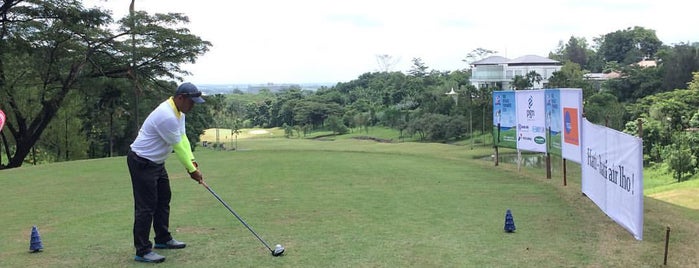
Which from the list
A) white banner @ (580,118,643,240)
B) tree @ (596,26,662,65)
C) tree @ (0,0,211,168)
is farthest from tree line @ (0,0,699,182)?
tree @ (596,26,662,65)

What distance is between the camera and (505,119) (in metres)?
15.0

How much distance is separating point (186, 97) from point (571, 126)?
770cm

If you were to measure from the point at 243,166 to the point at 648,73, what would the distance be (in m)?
68.2

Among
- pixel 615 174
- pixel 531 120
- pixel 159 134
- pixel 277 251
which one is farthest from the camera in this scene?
pixel 531 120

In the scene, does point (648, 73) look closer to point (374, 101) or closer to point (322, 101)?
point (374, 101)

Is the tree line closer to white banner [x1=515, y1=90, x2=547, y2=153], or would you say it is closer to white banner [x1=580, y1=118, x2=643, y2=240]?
white banner [x1=515, y1=90, x2=547, y2=153]

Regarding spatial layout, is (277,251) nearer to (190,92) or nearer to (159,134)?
(159,134)

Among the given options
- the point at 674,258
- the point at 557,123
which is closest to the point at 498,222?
Answer: the point at 674,258

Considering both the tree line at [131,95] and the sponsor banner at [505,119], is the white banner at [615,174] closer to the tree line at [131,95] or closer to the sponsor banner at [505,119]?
the sponsor banner at [505,119]

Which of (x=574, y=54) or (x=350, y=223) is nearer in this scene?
(x=350, y=223)

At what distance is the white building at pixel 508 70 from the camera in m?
94.8

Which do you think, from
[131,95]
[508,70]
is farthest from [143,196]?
[508,70]

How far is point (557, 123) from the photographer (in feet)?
38.6

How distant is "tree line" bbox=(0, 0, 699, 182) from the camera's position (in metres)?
25.3
